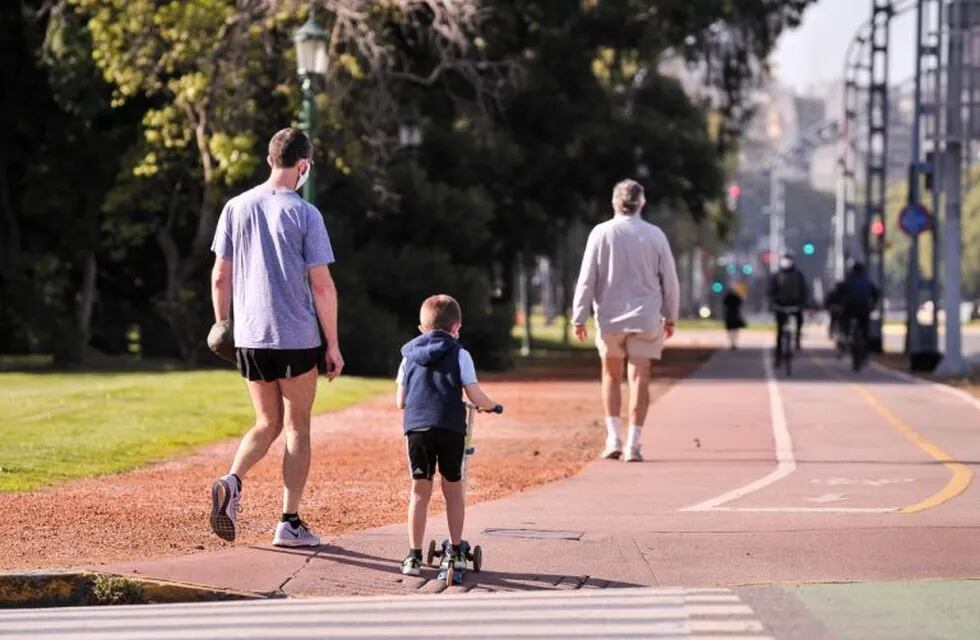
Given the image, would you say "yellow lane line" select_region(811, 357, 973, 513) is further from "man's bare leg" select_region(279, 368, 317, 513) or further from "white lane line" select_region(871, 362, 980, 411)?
"man's bare leg" select_region(279, 368, 317, 513)

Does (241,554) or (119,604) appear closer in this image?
(119,604)

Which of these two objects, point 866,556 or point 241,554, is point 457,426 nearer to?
point 241,554

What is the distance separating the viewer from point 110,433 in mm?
19312

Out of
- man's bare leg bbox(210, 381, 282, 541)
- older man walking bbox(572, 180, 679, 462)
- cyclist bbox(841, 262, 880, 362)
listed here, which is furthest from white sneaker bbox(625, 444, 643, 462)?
cyclist bbox(841, 262, 880, 362)

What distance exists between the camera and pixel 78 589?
31.7 feet

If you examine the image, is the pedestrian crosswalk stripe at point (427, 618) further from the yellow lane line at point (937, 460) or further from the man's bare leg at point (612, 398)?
the man's bare leg at point (612, 398)

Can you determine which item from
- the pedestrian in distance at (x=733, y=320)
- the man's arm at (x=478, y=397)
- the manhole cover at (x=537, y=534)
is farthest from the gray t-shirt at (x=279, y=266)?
the pedestrian in distance at (x=733, y=320)

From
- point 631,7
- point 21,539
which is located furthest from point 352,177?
point 21,539

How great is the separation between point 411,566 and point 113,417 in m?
11.6

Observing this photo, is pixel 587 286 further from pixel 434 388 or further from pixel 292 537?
pixel 434 388

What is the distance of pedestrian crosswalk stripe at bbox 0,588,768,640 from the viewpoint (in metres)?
8.45

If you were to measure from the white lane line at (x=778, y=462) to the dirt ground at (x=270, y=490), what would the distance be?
1331 millimetres

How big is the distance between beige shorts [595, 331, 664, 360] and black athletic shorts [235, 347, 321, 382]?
5.75 m

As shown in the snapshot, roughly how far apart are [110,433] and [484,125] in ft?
69.2
